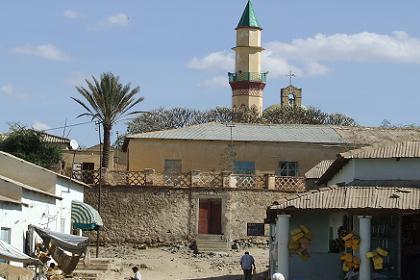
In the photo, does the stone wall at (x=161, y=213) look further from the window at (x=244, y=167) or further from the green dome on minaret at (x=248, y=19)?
the green dome on minaret at (x=248, y=19)

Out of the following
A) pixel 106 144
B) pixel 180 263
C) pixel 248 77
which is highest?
pixel 248 77

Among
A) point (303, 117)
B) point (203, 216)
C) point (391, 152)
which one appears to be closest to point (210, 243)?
point (203, 216)

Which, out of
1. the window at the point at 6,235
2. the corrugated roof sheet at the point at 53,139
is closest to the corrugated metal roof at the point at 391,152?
the window at the point at 6,235

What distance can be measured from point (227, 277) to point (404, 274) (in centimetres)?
1245

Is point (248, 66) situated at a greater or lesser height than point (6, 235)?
greater

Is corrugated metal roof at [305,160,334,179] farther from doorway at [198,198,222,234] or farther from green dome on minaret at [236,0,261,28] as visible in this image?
green dome on minaret at [236,0,261,28]

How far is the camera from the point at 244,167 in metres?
54.2

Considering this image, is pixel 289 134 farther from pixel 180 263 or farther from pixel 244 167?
pixel 180 263

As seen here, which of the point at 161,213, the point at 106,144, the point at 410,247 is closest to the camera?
the point at 410,247

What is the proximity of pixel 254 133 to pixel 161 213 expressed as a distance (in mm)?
8596

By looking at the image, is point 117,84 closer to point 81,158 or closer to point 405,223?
point 81,158

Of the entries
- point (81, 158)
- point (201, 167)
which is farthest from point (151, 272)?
point (81, 158)

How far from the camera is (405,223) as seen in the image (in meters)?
28.4

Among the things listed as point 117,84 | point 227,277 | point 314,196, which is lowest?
point 227,277
